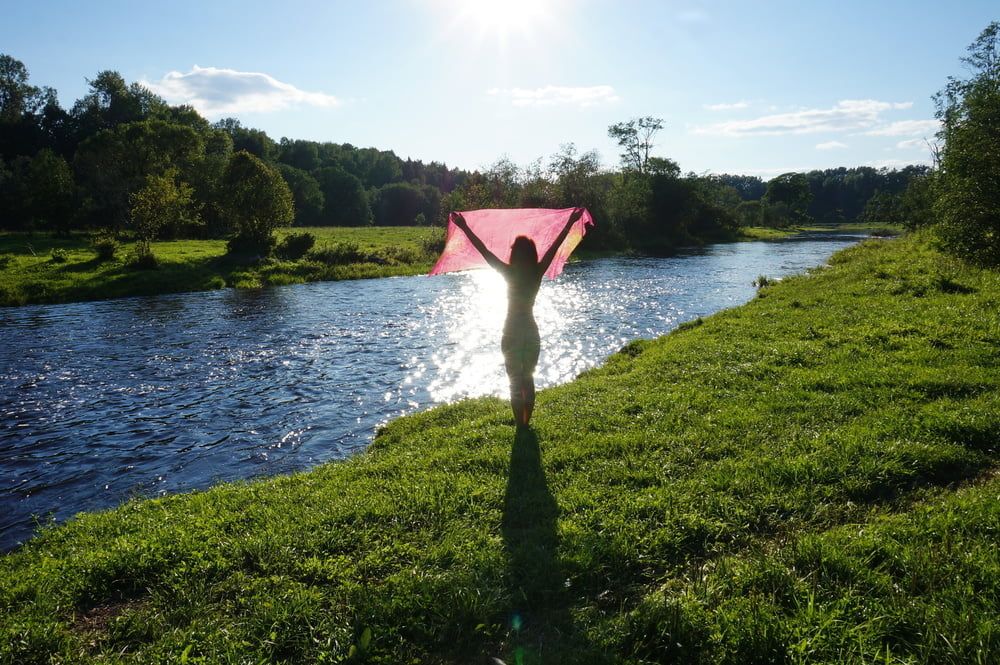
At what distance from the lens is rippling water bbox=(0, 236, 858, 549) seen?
34.1 feet

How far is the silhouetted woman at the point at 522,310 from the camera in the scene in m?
8.85

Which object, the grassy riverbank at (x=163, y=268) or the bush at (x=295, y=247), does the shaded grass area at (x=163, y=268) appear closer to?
the grassy riverbank at (x=163, y=268)

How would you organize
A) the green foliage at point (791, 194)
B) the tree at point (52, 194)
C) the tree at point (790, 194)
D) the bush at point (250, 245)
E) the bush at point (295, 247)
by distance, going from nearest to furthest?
the bush at point (250, 245)
the bush at point (295, 247)
the tree at point (52, 194)
the green foliage at point (791, 194)
the tree at point (790, 194)

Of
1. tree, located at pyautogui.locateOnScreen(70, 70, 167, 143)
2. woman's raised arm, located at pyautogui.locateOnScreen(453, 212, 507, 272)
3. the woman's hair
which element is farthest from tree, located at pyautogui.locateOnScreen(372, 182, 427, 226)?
the woman's hair

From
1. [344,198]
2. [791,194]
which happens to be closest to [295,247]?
[344,198]

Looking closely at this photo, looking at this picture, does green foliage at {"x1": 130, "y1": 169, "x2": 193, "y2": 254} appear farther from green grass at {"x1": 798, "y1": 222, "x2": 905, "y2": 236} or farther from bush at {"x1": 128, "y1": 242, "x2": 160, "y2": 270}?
green grass at {"x1": 798, "y1": 222, "x2": 905, "y2": 236}

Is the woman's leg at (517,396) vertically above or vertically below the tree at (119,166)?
below

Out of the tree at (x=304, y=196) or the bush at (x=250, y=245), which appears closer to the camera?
the bush at (x=250, y=245)

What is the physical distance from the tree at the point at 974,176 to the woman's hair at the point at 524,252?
834 inches

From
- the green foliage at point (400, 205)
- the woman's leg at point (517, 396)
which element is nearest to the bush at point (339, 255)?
the woman's leg at point (517, 396)

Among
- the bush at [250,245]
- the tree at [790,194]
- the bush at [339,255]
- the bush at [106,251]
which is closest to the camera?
the bush at [106,251]

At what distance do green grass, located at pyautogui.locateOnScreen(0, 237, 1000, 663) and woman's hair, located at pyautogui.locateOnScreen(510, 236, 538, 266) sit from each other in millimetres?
2766

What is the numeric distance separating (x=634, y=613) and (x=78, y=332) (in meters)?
26.1

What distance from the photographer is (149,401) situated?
14312 millimetres
